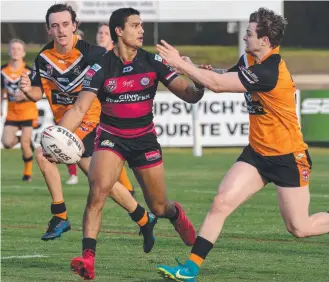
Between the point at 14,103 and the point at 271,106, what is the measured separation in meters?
10.5

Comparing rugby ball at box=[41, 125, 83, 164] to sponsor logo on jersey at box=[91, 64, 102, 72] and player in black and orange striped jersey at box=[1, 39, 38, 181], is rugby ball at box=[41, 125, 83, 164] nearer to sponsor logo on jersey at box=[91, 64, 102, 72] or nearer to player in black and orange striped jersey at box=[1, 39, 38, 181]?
sponsor logo on jersey at box=[91, 64, 102, 72]

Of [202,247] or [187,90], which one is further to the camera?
[187,90]

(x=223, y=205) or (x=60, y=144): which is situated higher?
(x=60, y=144)

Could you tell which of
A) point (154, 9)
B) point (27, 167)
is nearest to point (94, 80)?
→ point (27, 167)

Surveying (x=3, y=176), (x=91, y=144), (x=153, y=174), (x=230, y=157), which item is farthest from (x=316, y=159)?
(x=153, y=174)

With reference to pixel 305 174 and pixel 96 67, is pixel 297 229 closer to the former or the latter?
pixel 305 174

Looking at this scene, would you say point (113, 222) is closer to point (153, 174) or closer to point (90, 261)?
point (153, 174)

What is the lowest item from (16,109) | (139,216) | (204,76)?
(16,109)

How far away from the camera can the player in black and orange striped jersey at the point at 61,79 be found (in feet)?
37.2

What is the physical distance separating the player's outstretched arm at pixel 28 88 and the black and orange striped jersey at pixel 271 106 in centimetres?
284

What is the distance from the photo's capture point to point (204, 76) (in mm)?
8672

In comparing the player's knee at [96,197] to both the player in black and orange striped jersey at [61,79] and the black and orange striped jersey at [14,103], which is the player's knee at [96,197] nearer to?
the player in black and orange striped jersey at [61,79]

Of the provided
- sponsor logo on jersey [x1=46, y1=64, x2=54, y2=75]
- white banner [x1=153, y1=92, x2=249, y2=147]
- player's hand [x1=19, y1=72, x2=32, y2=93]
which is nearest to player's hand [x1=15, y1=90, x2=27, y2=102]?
white banner [x1=153, y1=92, x2=249, y2=147]

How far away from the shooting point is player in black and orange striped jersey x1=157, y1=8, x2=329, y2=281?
8.64 m
